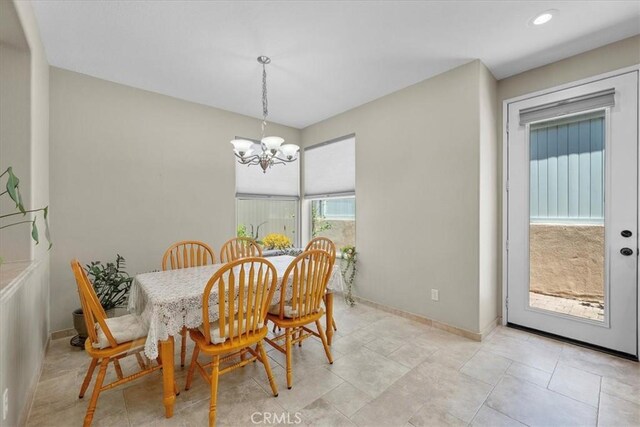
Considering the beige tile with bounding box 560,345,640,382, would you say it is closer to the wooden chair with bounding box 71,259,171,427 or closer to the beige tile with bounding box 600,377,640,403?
the beige tile with bounding box 600,377,640,403

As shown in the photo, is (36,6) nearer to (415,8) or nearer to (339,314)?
(415,8)

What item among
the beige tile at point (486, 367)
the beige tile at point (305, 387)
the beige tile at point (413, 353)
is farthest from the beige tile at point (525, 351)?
the beige tile at point (305, 387)

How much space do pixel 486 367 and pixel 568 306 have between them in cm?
114

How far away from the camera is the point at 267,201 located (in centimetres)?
446

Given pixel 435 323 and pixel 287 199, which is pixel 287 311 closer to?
pixel 435 323

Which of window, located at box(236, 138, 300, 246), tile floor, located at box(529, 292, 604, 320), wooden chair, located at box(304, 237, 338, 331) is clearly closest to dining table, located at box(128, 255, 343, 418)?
wooden chair, located at box(304, 237, 338, 331)

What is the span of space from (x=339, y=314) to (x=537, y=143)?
9.08 ft

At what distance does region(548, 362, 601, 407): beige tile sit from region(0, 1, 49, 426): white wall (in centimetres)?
318

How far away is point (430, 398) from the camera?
1857mm

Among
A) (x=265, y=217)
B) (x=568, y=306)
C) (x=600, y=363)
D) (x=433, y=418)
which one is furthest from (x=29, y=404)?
(x=568, y=306)

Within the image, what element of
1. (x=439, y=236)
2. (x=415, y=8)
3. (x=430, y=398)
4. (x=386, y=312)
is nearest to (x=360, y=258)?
(x=386, y=312)

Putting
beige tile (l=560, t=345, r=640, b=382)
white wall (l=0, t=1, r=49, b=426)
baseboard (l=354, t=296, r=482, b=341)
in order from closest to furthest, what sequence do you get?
white wall (l=0, t=1, r=49, b=426)
beige tile (l=560, t=345, r=640, b=382)
baseboard (l=354, t=296, r=482, b=341)

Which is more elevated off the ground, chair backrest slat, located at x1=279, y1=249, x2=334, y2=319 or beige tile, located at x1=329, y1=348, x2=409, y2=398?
chair backrest slat, located at x1=279, y1=249, x2=334, y2=319

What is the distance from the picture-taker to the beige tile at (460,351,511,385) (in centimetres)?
208
